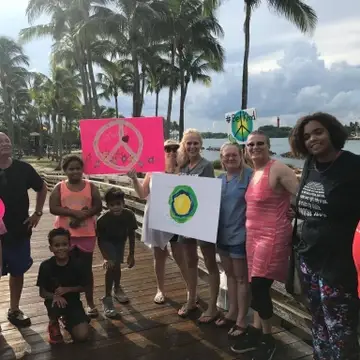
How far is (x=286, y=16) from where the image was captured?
1908cm

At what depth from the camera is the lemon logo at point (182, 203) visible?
3.23 metres

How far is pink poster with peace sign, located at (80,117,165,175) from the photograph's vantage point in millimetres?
3463

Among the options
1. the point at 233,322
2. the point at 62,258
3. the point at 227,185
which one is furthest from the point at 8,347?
the point at 227,185

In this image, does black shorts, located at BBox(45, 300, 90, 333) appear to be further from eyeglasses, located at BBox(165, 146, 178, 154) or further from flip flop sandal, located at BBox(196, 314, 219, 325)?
eyeglasses, located at BBox(165, 146, 178, 154)

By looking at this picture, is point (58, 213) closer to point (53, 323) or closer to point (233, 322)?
point (53, 323)

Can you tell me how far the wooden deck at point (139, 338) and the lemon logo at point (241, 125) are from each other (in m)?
3.18

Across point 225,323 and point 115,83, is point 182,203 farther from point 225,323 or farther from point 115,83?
point 115,83

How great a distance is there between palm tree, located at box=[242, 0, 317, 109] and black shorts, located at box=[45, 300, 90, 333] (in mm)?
16346

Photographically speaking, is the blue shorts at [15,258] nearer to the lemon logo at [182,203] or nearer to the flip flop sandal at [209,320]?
the lemon logo at [182,203]

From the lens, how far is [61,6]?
2369 centimetres

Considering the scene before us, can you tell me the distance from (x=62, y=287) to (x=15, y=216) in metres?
0.72

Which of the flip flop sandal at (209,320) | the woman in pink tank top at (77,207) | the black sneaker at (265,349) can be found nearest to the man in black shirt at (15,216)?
the woman in pink tank top at (77,207)

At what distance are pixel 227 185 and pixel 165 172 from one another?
72 cm

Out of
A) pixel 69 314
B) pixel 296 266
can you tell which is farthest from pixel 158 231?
pixel 296 266
